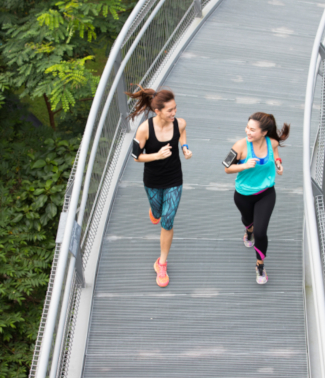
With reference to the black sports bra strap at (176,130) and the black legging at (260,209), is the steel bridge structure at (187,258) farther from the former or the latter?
the black sports bra strap at (176,130)

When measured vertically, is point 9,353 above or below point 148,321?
below

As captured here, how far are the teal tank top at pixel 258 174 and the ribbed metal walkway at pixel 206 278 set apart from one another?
994mm

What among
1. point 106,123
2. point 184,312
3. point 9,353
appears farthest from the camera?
point 9,353

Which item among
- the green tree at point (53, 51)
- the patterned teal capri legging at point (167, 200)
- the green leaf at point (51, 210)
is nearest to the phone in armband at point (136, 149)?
the patterned teal capri legging at point (167, 200)

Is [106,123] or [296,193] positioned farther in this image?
[296,193]

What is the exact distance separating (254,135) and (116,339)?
2086 millimetres

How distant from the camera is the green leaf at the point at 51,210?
23.5ft

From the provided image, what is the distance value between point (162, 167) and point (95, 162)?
34.4 inches

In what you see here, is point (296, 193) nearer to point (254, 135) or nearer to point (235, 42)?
point (254, 135)

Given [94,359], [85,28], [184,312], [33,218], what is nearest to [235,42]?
[85,28]

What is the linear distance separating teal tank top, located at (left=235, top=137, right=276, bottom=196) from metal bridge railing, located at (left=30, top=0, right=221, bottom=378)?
4.42 ft

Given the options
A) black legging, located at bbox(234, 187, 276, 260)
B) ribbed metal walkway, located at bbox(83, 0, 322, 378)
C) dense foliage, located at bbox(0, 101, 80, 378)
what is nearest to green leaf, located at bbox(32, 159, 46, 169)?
dense foliage, located at bbox(0, 101, 80, 378)

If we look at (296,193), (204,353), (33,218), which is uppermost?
(296,193)

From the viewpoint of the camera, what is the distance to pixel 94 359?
3766 millimetres
